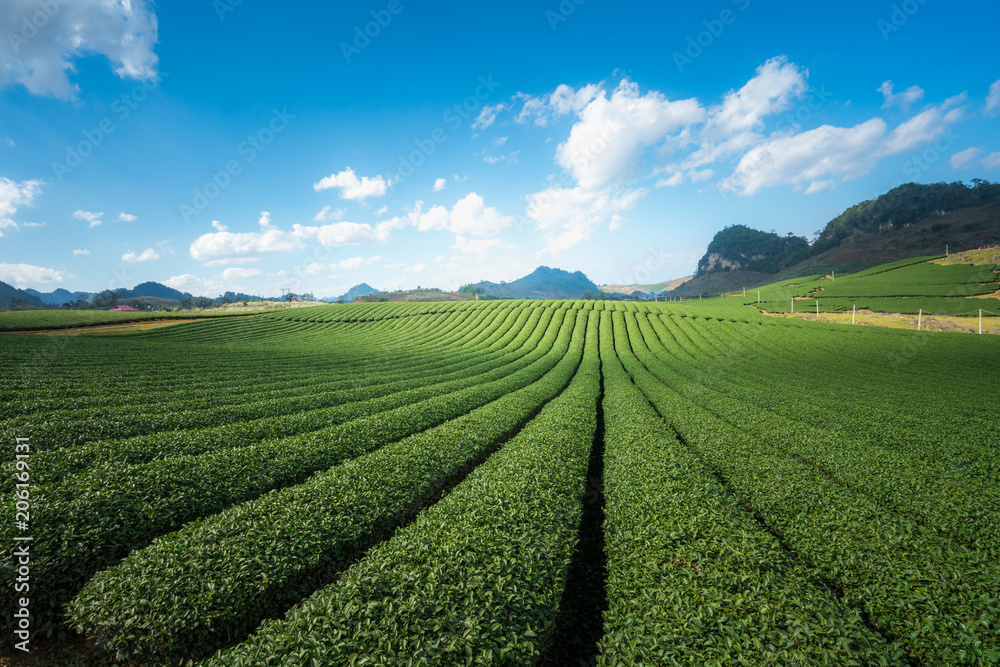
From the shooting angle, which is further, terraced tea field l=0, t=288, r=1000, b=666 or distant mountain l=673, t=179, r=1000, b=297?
distant mountain l=673, t=179, r=1000, b=297

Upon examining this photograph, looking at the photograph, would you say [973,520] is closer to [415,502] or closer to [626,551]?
[626,551]

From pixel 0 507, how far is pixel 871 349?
249ft

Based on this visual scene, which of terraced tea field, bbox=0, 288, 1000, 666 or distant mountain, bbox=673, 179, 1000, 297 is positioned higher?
distant mountain, bbox=673, 179, 1000, 297

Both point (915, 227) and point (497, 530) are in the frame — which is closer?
point (497, 530)

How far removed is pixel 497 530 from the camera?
29.5 feet

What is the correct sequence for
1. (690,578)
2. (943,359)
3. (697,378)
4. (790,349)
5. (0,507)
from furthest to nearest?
(790,349) → (943,359) → (697,378) → (0,507) → (690,578)

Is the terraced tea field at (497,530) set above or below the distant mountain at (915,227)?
below

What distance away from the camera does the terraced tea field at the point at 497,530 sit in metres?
6.20

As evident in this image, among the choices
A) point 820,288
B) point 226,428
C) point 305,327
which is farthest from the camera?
point 820,288

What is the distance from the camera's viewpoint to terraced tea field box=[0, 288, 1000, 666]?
6.20 meters

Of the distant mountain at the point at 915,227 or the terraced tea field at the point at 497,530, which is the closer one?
the terraced tea field at the point at 497,530

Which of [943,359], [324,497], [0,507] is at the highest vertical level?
[0,507]

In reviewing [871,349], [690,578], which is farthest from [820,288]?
[690,578]

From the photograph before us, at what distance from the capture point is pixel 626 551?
29.1 feet
